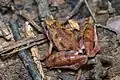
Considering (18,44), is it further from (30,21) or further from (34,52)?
(30,21)

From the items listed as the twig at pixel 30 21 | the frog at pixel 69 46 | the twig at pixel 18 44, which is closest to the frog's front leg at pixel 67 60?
the frog at pixel 69 46

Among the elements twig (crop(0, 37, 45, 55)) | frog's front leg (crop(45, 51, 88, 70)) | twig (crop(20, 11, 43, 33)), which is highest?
twig (crop(20, 11, 43, 33))

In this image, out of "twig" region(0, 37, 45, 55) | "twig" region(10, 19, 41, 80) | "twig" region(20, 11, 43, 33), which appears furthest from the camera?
"twig" region(20, 11, 43, 33)

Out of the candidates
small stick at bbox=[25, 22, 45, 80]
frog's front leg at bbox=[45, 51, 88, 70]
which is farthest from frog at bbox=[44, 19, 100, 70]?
small stick at bbox=[25, 22, 45, 80]

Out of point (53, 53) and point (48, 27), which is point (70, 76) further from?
point (48, 27)

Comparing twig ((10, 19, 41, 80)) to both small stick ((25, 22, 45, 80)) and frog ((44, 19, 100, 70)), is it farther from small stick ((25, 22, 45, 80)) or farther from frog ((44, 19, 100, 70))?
frog ((44, 19, 100, 70))

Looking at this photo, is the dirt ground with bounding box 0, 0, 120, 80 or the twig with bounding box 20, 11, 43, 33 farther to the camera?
the twig with bounding box 20, 11, 43, 33

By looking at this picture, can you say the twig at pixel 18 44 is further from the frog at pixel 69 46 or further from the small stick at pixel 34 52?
the frog at pixel 69 46

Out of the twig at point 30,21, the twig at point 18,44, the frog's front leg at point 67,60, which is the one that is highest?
the twig at point 30,21
